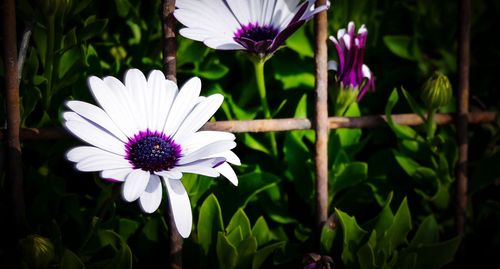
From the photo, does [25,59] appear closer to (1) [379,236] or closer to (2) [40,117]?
(2) [40,117]

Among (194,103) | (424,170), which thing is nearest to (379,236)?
(424,170)

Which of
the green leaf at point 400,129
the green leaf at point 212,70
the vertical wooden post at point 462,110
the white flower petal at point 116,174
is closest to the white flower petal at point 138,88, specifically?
the white flower petal at point 116,174

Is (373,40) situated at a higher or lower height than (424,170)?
higher

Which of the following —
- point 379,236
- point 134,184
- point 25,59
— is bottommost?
point 379,236

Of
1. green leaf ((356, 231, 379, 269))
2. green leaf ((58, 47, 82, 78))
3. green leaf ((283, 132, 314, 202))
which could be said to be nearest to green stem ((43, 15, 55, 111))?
green leaf ((58, 47, 82, 78))

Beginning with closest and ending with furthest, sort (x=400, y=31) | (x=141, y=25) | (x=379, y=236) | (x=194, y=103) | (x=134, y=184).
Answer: (x=134, y=184) < (x=194, y=103) < (x=379, y=236) < (x=141, y=25) < (x=400, y=31)

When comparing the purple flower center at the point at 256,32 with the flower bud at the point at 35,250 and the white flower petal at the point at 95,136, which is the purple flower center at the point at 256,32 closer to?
the white flower petal at the point at 95,136

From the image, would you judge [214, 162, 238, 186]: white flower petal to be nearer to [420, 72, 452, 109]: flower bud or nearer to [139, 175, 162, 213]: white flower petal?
[139, 175, 162, 213]: white flower petal
